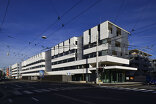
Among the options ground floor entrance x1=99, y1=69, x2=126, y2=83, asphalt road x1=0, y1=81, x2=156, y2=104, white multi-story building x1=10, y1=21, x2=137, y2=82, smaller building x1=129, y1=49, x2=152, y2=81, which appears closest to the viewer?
asphalt road x1=0, y1=81, x2=156, y2=104

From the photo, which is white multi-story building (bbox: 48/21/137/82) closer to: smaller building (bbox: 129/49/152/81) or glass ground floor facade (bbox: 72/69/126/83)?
glass ground floor facade (bbox: 72/69/126/83)

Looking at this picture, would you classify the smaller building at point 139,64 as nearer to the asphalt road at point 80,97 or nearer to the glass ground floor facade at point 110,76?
the glass ground floor facade at point 110,76

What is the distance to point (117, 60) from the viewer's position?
38250mm

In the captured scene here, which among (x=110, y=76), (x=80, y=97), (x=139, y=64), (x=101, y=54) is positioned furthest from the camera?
(x=139, y=64)

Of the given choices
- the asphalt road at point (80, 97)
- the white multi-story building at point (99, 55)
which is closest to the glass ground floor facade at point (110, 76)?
the white multi-story building at point (99, 55)

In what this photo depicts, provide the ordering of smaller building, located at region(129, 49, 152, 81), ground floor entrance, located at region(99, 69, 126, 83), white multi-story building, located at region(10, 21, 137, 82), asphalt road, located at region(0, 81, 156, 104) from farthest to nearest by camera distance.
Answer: smaller building, located at region(129, 49, 152, 81) < ground floor entrance, located at region(99, 69, 126, 83) < white multi-story building, located at region(10, 21, 137, 82) < asphalt road, located at region(0, 81, 156, 104)

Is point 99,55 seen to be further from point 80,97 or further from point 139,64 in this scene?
point 139,64

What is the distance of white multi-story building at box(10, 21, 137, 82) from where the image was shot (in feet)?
123

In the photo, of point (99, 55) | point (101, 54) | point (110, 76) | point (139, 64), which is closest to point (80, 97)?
point (101, 54)

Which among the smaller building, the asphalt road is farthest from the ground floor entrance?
the smaller building

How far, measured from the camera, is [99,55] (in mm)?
39438

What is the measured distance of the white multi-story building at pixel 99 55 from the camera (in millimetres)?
37594

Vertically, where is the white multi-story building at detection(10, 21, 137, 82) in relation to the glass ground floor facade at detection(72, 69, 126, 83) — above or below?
above

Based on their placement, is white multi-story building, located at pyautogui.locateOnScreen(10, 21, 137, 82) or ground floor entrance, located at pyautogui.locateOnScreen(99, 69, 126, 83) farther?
ground floor entrance, located at pyautogui.locateOnScreen(99, 69, 126, 83)
